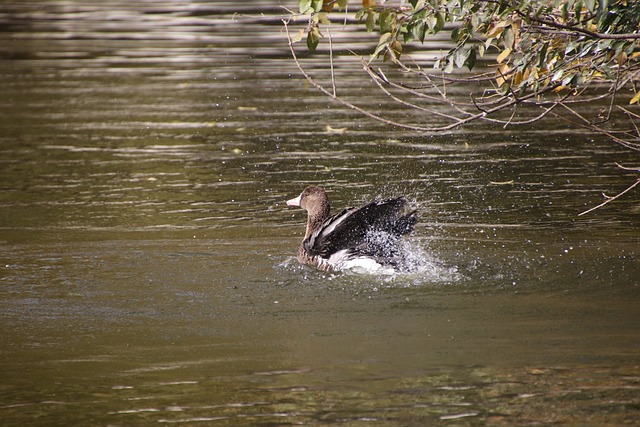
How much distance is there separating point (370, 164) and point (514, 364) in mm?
6812

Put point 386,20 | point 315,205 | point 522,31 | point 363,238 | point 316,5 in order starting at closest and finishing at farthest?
point 316,5
point 386,20
point 522,31
point 363,238
point 315,205

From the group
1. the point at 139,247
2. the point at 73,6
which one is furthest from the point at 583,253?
the point at 73,6

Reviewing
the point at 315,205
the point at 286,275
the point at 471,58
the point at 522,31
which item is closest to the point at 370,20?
the point at 471,58

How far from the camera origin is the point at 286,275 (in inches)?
349

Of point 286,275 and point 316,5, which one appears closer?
point 316,5

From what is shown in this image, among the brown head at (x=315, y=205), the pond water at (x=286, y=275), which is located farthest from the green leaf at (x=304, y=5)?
the brown head at (x=315, y=205)

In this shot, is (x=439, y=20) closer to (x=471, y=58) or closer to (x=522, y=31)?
(x=471, y=58)

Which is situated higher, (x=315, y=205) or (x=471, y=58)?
(x=471, y=58)

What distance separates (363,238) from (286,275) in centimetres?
70

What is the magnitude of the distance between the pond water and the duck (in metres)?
0.18

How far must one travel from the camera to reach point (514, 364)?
670cm

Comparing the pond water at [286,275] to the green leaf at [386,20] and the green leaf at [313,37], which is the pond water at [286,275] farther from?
the green leaf at [386,20]

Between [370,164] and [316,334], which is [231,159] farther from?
[316,334]

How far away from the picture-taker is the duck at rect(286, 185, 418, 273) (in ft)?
28.8
